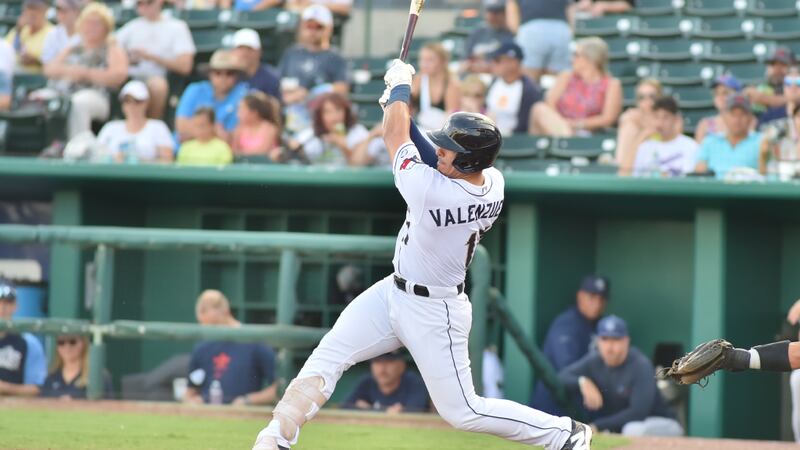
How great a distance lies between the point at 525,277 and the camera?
28.6 feet

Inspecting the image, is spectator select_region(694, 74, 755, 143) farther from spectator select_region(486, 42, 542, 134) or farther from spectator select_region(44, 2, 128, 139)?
spectator select_region(44, 2, 128, 139)

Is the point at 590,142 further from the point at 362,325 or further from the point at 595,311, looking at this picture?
the point at 362,325

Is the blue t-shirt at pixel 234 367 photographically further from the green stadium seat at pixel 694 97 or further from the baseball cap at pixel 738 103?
the green stadium seat at pixel 694 97

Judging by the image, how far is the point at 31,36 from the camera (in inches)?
439

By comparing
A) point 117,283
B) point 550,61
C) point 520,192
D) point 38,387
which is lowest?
point 38,387

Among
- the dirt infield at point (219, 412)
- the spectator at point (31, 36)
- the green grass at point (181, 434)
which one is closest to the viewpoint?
the green grass at point (181, 434)

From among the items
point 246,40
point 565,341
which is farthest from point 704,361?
point 246,40

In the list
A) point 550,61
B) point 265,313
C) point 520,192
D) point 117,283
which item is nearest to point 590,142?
point 520,192

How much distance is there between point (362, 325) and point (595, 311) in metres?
3.73

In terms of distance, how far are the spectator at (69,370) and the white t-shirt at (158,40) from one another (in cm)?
297

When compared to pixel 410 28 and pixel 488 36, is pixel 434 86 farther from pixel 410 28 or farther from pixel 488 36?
pixel 410 28

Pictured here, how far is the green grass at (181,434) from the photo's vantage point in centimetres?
608

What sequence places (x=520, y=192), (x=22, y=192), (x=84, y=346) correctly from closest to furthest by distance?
(x=84, y=346) < (x=520, y=192) < (x=22, y=192)

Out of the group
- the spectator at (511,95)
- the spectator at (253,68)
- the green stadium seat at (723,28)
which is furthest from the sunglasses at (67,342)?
the green stadium seat at (723,28)
